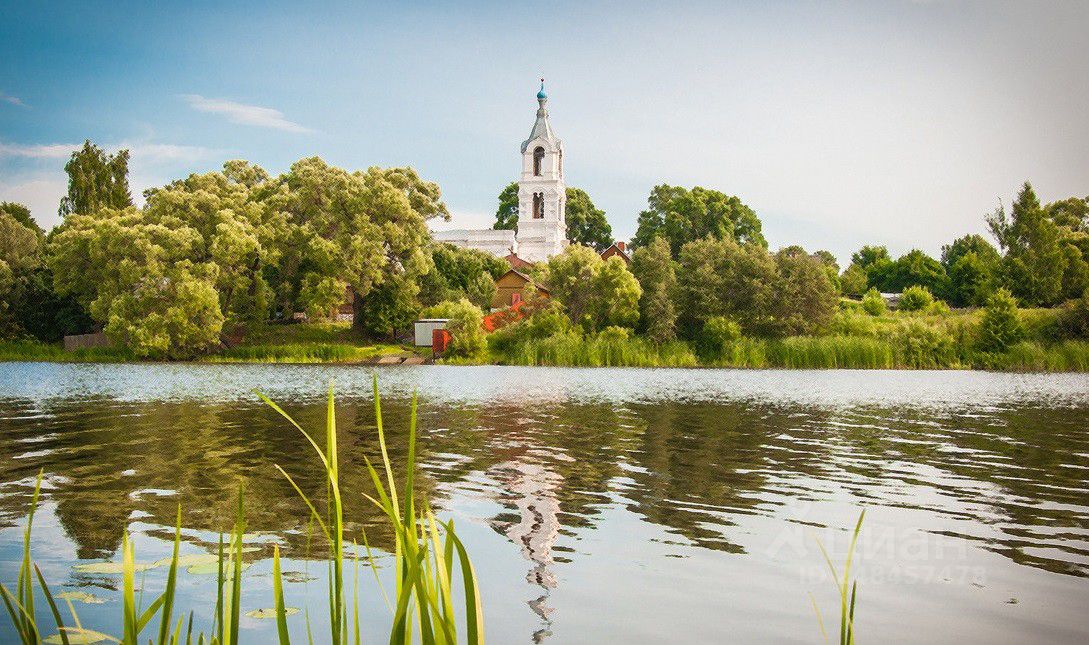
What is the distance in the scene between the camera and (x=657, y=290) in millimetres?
52719

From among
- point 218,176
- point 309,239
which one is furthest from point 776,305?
point 218,176

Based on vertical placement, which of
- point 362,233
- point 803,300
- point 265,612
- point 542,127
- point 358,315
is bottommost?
point 265,612

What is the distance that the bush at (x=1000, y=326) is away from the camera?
4538 cm

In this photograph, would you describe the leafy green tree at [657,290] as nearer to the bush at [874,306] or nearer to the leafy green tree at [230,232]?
the bush at [874,306]

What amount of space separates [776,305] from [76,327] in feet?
149

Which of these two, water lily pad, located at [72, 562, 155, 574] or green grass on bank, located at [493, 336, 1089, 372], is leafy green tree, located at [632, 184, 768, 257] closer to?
green grass on bank, located at [493, 336, 1089, 372]

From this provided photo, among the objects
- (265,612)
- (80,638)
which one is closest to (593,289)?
(265,612)

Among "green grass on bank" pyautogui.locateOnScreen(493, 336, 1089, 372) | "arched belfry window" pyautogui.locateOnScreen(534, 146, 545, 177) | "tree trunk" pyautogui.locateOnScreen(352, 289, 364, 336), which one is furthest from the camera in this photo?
"arched belfry window" pyautogui.locateOnScreen(534, 146, 545, 177)

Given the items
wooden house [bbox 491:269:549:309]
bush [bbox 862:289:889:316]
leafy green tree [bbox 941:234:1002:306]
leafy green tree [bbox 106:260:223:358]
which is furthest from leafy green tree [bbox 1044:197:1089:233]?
leafy green tree [bbox 106:260:223:358]

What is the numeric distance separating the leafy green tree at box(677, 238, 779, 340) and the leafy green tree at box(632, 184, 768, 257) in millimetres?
29733

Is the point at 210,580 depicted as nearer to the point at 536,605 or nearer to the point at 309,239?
the point at 536,605

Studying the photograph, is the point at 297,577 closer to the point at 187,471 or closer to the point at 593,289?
the point at 187,471

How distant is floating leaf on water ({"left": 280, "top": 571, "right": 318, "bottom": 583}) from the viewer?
6.25m

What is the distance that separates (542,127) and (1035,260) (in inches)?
2367
